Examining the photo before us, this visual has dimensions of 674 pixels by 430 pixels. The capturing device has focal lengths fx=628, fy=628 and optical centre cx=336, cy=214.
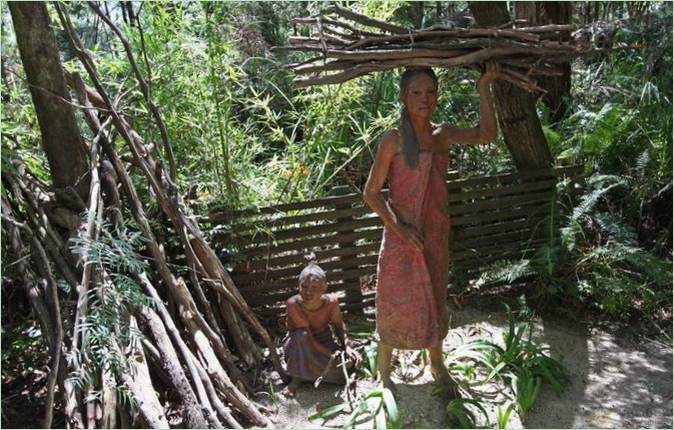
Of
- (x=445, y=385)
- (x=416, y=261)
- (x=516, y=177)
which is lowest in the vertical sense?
(x=445, y=385)

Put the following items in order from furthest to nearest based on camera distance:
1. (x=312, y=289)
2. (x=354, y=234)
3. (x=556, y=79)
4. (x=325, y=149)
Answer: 1. (x=556, y=79)
2. (x=325, y=149)
3. (x=354, y=234)
4. (x=312, y=289)

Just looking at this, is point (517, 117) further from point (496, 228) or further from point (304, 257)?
point (304, 257)

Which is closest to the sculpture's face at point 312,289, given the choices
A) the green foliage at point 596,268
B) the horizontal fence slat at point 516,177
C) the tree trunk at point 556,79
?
the green foliage at point 596,268

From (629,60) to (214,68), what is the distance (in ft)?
12.9

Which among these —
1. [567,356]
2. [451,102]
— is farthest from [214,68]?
[567,356]

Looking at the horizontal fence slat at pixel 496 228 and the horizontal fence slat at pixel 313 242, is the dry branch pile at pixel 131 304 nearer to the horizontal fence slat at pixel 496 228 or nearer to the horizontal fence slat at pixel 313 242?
the horizontal fence slat at pixel 313 242

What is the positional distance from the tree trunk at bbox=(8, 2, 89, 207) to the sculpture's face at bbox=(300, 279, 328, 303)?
1.35 meters

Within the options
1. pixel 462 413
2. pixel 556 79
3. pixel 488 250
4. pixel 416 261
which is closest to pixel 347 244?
pixel 488 250

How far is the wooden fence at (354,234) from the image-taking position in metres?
4.47

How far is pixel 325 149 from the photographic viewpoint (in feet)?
16.8

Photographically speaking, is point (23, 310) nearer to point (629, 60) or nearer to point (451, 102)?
point (451, 102)

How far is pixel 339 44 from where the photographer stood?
3016 mm

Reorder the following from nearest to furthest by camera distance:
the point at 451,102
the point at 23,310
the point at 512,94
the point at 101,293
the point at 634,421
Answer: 1. the point at 101,293
2. the point at 634,421
3. the point at 23,310
4. the point at 512,94
5. the point at 451,102

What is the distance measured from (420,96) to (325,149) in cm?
209
